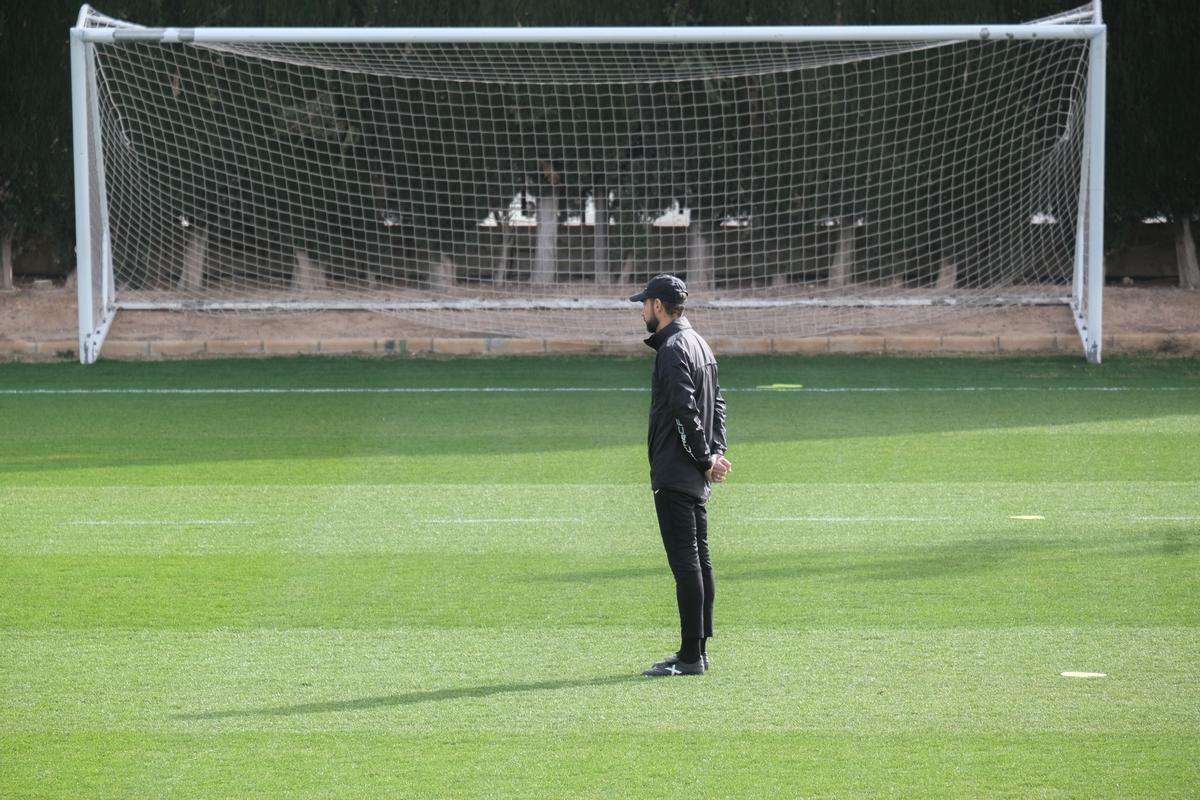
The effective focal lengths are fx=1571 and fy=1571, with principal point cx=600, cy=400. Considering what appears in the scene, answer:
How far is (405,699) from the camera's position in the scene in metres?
5.96

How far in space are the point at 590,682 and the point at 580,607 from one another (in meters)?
1.26

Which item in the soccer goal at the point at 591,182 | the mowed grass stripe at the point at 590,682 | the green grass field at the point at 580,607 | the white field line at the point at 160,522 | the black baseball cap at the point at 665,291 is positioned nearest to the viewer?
the green grass field at the point at 580,607

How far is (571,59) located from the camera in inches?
762

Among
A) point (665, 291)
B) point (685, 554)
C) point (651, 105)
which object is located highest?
point (651, 105)

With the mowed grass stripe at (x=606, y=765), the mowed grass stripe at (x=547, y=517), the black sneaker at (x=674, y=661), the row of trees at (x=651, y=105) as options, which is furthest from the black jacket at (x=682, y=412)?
the row of trees at (x=651, y=105)

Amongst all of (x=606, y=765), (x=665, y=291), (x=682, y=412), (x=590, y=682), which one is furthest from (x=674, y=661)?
(x=665, y=291)

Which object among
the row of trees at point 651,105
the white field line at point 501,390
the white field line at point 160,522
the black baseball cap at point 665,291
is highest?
the row of trees at point 651,105

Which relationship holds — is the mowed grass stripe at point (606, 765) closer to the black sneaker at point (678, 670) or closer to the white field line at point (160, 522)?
the black sneaker at point (678, 670)

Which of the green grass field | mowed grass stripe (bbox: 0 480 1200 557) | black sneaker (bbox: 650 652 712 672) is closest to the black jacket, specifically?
black sneaker (bbox: 650 652 712 672)

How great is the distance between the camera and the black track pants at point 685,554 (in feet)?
20.9

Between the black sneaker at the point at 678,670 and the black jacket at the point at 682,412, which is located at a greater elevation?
the black jacket at the point at 682,412

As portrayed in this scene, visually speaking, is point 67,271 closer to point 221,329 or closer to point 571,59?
point 221,329

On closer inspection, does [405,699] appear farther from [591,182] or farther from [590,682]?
[591,182]

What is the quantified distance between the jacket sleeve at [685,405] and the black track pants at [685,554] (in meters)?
0.21
